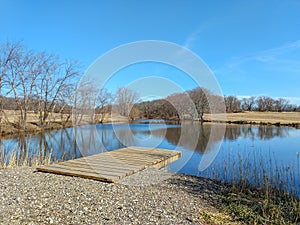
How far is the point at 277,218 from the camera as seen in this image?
129 inches

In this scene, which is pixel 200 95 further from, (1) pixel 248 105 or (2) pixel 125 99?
(1) pixel 248 105

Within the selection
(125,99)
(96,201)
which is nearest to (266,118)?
(125,99)

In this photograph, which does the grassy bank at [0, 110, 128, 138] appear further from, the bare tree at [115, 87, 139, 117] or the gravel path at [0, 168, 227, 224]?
the gravel path at [0, 168, 227, 224]

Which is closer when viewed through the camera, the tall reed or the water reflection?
the tall reed

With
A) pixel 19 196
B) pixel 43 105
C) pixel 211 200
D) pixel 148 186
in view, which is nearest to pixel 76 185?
pixel 19 196

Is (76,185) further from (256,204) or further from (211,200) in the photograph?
(256,204)

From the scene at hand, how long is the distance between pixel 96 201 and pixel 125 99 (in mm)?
6989

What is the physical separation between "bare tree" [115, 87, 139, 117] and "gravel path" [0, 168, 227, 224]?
191 inches

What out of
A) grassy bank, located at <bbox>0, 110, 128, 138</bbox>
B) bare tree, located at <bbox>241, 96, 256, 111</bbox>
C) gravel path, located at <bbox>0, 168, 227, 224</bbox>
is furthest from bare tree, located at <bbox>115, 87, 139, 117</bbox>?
bare tree, located at <bbox>241, 96, 256, 111</bbox>

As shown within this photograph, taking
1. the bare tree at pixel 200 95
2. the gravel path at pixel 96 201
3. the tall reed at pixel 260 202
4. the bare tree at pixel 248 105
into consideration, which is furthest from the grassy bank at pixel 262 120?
the gravel path at pixel 96 201

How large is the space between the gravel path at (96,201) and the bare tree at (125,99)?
15.9 feet

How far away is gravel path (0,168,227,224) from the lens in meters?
2.78

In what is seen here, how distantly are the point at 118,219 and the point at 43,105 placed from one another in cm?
2056

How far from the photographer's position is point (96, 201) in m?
3.33
